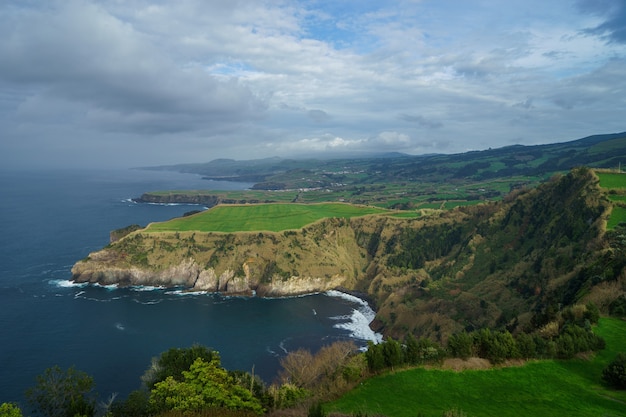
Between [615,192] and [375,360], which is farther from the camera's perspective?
[615,192]

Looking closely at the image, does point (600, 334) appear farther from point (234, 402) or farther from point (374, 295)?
point (374, 295)

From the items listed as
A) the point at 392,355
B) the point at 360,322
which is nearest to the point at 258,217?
the point at 360,322

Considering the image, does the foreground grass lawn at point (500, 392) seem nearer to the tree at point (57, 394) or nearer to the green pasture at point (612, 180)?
the tree at point (57, 394)

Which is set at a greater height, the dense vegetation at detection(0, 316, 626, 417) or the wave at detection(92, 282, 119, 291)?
the dense vegetation at detection(0, 316, 626, 417)

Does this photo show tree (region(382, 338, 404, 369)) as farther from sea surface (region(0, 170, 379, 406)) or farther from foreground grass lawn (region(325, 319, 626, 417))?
sea surface (region(0, 170, 379, 406))

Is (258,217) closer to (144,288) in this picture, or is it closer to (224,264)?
(224,264)

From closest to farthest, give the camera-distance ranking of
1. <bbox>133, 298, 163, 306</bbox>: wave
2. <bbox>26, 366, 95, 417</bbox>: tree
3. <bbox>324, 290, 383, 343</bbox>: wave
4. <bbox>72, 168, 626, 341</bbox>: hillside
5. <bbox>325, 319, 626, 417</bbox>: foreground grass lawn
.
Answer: <bbox>325, 319, 626, 417</bbox>: foreground grass lawn < <bbox>26, 366, 95, 417</bbox>: tree < <bbox>72, 168, 626, 341</bbox>: hillside < <bbox>324, 290, 383, 343</bbox>: wave < <bbox>133, 298, 163, 306</bbox>: wave

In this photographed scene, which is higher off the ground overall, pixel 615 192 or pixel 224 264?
pixel 615 192

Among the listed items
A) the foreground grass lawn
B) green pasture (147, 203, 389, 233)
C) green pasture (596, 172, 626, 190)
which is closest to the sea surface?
green pasture (147, 203, 389, 233)
